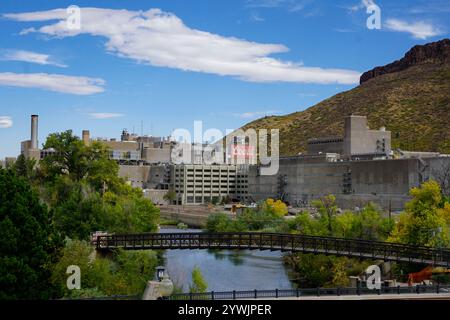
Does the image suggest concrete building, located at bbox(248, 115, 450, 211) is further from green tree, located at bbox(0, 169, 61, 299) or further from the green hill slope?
green tree, located at bbox(0, 169, 61, 299)

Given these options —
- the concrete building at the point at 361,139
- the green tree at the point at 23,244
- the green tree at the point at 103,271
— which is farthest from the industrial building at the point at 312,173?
the green tree at the point at 23,244

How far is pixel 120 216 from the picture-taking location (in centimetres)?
6212

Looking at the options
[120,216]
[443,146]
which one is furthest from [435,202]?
[443,146]

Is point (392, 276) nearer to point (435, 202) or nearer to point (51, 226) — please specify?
point (435, 202)

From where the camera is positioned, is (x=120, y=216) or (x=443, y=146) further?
(x=443, y=146)

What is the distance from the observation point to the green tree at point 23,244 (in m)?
32.7

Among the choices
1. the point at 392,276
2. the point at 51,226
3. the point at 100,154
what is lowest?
the point at 392,276

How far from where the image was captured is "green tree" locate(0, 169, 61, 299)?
107ft

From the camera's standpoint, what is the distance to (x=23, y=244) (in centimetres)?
3450

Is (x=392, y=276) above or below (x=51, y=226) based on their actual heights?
below

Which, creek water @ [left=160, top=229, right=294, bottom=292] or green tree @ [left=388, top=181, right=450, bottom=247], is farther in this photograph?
green tree @ [left=388, top=181, right=450, bottom=247]

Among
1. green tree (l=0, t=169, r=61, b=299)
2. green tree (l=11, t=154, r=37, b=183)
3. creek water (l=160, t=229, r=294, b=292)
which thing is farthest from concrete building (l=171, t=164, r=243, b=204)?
green tree (l=0, t=169, r=61, b=299)
